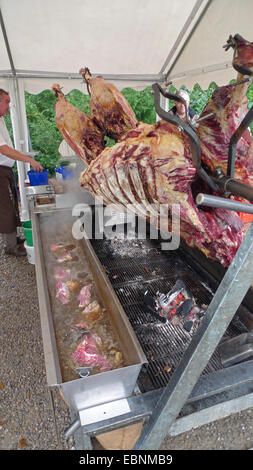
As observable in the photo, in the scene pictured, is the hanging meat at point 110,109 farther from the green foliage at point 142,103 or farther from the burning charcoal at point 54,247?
the green foliage at point 142,103

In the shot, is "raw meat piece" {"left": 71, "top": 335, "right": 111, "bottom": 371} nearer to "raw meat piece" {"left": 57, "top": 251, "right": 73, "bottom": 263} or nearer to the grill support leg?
the grill support leg

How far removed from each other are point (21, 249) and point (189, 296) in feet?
10.4

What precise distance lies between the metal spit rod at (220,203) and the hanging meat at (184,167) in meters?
0.56

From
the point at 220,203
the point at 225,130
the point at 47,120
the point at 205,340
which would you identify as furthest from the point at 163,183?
the point at 47,120

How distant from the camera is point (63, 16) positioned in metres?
3.38

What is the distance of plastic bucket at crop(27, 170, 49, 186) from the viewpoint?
3.95 metres

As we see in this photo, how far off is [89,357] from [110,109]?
1997 millimetres

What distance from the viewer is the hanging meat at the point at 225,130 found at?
1.36 meters

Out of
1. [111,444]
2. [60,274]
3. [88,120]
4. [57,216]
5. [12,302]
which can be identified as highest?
[88,120]

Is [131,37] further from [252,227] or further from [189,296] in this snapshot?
[252,227]

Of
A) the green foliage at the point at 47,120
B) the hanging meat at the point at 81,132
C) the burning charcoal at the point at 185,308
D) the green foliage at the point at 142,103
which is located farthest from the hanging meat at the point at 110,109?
the green foliage at the point at 142,103

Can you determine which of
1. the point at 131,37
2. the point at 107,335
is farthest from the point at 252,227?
the point at 131,37

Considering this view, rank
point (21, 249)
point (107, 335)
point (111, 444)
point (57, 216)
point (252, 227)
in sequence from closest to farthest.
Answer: point (252, 227)
point (111, 444)
point (107, 335)
point (57, 216)
point (21, 249)

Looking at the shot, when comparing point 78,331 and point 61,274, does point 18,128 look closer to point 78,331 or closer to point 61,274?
point 61,274
